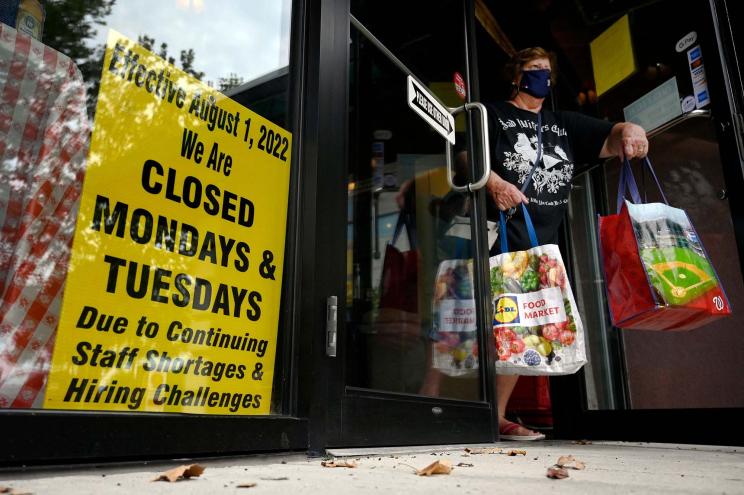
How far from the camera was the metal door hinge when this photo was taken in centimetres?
169

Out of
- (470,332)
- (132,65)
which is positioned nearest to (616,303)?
(470,332)

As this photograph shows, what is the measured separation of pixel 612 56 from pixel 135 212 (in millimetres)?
3035

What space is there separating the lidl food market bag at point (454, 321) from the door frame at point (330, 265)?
1.23 feet

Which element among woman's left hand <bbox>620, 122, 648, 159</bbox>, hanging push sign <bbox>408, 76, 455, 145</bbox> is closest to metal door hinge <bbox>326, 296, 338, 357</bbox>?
hanging push sign <bbox>408, 76, 455, 145</bbox>

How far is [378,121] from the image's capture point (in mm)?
2818

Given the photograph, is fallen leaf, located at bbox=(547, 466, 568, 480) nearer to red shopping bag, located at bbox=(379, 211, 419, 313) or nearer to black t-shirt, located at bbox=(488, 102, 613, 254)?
red shopping bag, located at bbox=(379, 211, 419, 313)

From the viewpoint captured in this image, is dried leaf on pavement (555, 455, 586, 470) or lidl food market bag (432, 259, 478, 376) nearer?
dried leaf on pavement (555, 455, 586, 470)

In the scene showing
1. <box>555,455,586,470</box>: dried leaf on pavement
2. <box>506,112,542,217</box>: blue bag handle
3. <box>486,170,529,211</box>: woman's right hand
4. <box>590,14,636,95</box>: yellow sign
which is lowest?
<box>555,455,586,470</box>: dried leaf on pavement

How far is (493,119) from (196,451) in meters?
2.22

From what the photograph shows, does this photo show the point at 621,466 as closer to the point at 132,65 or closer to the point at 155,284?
the point at 155,284

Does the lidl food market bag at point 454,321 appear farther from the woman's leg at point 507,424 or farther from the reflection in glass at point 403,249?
the woman's leg at point 507,424

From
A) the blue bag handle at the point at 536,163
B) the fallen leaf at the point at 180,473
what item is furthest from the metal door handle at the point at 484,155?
the fallen leaf at the point at 180,473

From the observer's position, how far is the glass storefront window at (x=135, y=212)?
1255 millimetres

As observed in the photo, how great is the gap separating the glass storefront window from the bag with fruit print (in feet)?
3.92
